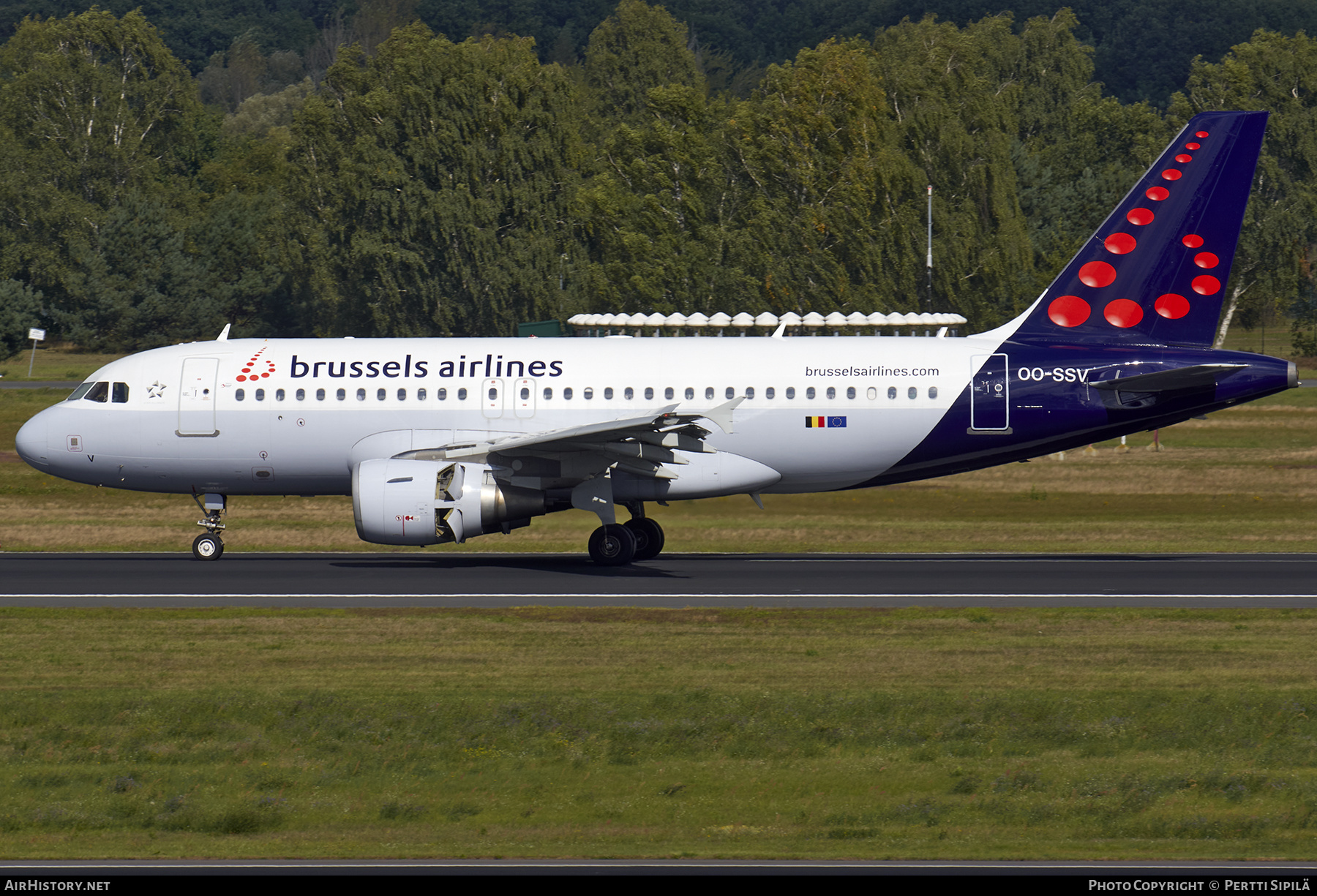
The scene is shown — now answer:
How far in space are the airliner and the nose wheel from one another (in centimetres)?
4

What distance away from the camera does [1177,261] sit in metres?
30.0

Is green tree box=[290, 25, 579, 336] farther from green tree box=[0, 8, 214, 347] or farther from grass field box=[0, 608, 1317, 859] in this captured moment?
grass field box=[0, 608, 1317, 859]

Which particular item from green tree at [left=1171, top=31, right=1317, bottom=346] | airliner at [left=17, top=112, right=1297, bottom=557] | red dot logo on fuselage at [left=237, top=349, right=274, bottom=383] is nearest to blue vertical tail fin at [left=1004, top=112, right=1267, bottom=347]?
airliner at [left=17, top=112, right=1297, bottom=557]

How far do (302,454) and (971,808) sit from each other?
1863cm

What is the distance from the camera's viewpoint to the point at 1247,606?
939 inches

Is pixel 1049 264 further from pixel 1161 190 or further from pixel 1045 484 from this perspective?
pixel 1161 190

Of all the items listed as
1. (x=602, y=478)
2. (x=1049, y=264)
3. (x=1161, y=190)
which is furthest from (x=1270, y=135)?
(x=602, y=478)

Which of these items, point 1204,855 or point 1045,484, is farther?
point 1045,484

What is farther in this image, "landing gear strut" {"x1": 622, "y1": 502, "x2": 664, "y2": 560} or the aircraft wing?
"landing gear strut" {"x1": 622, "y1": 502, "x2": 664, "y2": 560}

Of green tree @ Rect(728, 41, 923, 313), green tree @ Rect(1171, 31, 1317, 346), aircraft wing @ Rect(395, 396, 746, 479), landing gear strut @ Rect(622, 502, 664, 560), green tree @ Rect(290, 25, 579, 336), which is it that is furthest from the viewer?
green tree @ Rect(1171, 31, 1317, 346)

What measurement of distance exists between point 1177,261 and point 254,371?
18.0 meters

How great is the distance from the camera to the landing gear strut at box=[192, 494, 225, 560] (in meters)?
30.5

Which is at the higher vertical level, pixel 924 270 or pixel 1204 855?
pixel 924 270

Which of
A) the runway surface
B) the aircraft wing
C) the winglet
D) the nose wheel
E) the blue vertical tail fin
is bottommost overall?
the runway surface
